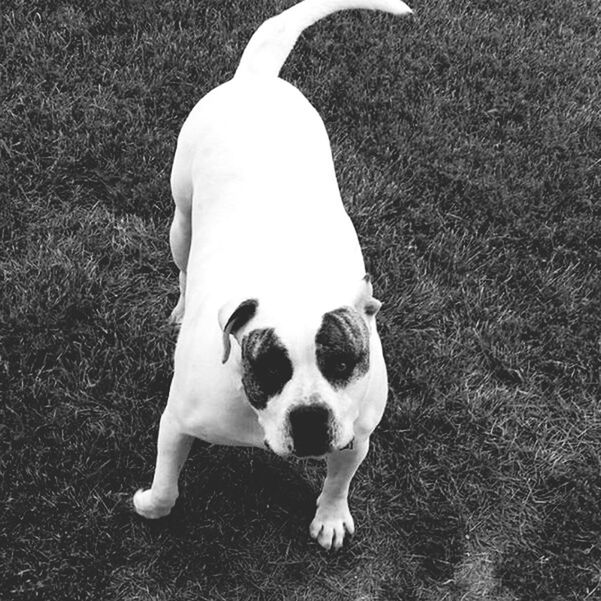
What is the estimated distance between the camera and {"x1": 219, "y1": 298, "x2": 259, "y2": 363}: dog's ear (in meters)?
2.73

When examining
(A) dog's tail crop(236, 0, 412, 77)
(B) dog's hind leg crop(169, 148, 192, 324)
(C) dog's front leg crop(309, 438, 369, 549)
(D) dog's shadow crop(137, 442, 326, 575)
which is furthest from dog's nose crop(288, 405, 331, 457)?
(A) dog's tail crop(236, 0, 412, 77)

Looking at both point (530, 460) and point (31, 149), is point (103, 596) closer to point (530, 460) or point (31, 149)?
Answer: point (530, 460)

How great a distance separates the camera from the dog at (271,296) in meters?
2.69

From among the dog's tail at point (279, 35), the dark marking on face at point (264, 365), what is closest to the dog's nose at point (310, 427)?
the dark marking on face at point (264, 365)

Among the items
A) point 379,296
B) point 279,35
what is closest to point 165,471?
point 379,296

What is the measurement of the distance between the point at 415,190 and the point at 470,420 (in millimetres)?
1681

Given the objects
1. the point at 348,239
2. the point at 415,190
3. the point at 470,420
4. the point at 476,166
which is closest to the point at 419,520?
the point at 470,420

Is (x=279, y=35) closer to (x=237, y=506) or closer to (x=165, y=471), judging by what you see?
(x=165, y=471)

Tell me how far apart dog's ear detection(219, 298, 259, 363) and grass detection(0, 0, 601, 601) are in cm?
139

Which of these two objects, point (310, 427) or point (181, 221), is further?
point (181, 221)

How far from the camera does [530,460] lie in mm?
4297

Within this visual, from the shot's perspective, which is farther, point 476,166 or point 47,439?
point 476,166

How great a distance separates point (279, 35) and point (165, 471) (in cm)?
212

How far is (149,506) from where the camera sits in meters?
3.69
